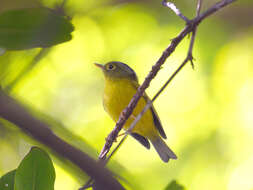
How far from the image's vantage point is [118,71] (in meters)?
5.26

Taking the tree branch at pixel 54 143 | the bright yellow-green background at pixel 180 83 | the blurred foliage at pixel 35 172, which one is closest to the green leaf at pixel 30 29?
the blurred foliage at pixel 35 172

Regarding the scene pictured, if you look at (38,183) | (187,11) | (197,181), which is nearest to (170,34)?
(187,11)

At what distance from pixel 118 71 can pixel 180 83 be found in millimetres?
1420

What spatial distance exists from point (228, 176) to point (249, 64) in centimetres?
202

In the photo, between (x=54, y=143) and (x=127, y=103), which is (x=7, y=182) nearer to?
(x=54, y=143)

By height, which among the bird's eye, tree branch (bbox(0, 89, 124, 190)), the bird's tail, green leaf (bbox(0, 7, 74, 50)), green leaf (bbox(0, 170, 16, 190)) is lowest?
the bird's tail

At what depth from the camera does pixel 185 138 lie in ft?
19.0

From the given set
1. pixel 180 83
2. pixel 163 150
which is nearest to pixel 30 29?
pixel 163 150

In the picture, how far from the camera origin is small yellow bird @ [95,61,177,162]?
15.5 ft

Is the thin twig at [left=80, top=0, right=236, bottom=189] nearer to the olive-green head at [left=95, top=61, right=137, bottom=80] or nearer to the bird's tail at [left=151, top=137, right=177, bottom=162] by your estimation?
the bird's tail at [left=151, top=137, right=177, bottom=162]

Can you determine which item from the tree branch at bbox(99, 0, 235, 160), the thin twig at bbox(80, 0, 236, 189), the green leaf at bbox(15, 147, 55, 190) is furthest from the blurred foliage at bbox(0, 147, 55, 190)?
the tree branch at bbox(99, 0, 235, 160)

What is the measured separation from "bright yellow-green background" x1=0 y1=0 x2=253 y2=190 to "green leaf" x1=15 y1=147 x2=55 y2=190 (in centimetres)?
312

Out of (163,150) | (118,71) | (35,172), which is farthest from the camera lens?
(118,71)

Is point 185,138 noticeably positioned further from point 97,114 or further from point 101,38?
point 101,38
